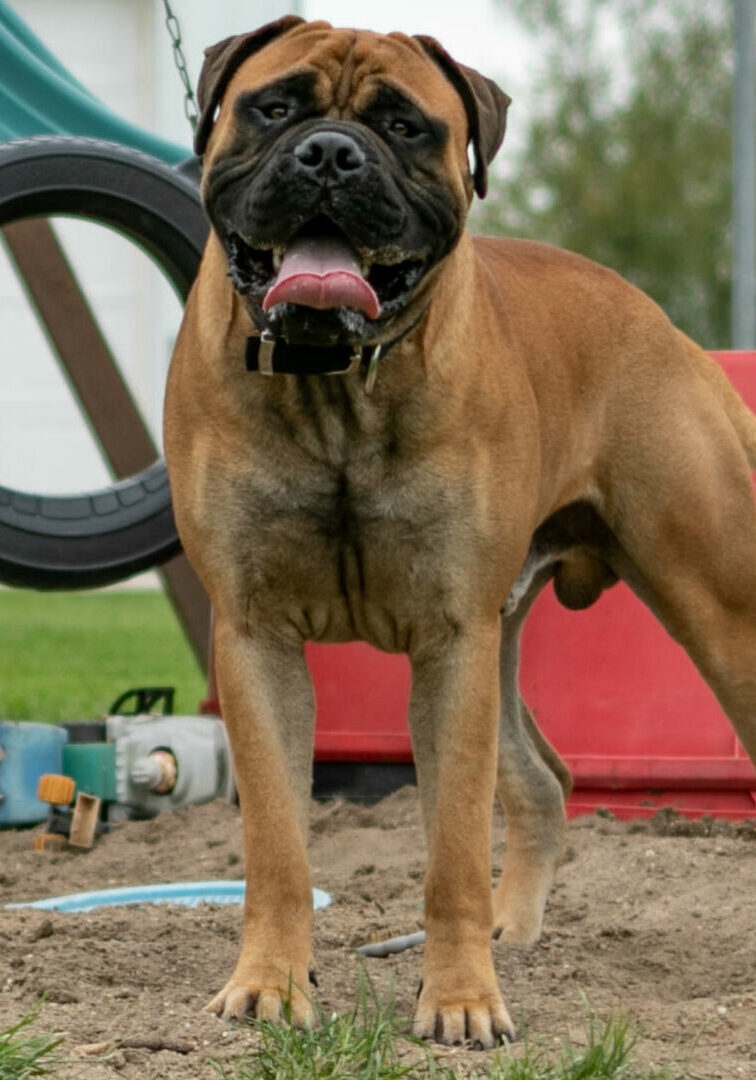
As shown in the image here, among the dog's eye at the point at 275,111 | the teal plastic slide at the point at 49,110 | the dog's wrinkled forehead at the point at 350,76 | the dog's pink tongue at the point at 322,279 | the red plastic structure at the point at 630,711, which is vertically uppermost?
the teal plastic slide at the point at 49,110

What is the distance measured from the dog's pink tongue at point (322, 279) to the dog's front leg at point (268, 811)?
704 mm

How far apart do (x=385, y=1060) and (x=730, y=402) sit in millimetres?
2182

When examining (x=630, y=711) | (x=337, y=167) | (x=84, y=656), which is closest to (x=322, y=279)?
(x=337, y=167)

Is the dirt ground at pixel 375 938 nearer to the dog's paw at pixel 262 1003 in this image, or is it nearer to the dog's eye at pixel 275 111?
the dog's paw at pixel 262 1003

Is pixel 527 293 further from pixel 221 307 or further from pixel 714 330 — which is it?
pixel 714 330

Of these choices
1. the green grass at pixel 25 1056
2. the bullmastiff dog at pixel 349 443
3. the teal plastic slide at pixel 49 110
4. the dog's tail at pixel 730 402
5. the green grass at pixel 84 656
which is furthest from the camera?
the green grass at pixel 84 656

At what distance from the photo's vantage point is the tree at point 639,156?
40.4 meters

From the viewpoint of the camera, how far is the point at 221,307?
3531 millimetres

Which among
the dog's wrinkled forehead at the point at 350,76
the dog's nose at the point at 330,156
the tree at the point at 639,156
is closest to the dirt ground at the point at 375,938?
the dog's nose at the point at 330,156

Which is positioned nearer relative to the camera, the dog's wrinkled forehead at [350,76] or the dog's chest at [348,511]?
the dog's wrinkled forehead at [350,76]

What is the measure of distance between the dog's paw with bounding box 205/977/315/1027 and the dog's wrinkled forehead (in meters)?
1.57

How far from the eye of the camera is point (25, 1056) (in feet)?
9.01

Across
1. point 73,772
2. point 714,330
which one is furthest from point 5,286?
point 73,772

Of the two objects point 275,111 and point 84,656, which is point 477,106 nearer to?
point 275,111
